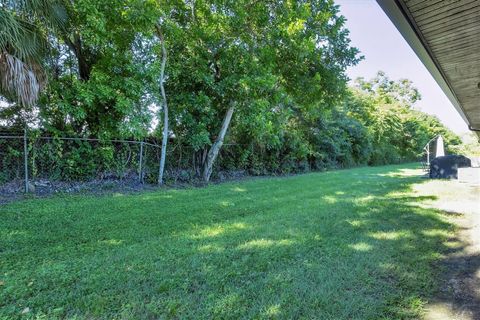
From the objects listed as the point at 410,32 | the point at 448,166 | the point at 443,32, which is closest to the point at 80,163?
the point at 410,32

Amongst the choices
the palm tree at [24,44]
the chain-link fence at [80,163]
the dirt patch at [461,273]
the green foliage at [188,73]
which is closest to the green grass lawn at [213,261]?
the dirt patch at [461,273]

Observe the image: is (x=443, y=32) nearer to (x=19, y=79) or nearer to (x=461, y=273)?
(x=461, y=273)

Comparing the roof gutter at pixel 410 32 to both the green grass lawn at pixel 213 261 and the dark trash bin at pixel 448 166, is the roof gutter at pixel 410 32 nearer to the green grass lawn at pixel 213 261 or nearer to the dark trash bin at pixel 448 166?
the green grass lawn at pixel 213 261

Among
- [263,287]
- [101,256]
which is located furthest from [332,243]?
[101,256]

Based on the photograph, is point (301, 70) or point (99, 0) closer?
point (99, 0)

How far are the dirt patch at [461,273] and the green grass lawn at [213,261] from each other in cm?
12

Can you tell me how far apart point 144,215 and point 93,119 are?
3.76 metres

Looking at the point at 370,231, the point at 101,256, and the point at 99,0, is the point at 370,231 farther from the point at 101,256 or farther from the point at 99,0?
the point at 99,0

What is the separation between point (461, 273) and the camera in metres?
2.56

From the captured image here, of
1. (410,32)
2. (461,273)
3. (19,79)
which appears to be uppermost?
(19,79)

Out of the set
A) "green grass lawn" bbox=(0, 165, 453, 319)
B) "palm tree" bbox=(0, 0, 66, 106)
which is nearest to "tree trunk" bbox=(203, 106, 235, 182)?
"green grass lawn" bbox=(0, 165, 453, 319)

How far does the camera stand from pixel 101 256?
8.66ft

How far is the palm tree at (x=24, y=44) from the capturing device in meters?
4.02

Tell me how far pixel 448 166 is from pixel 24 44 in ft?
42.1
